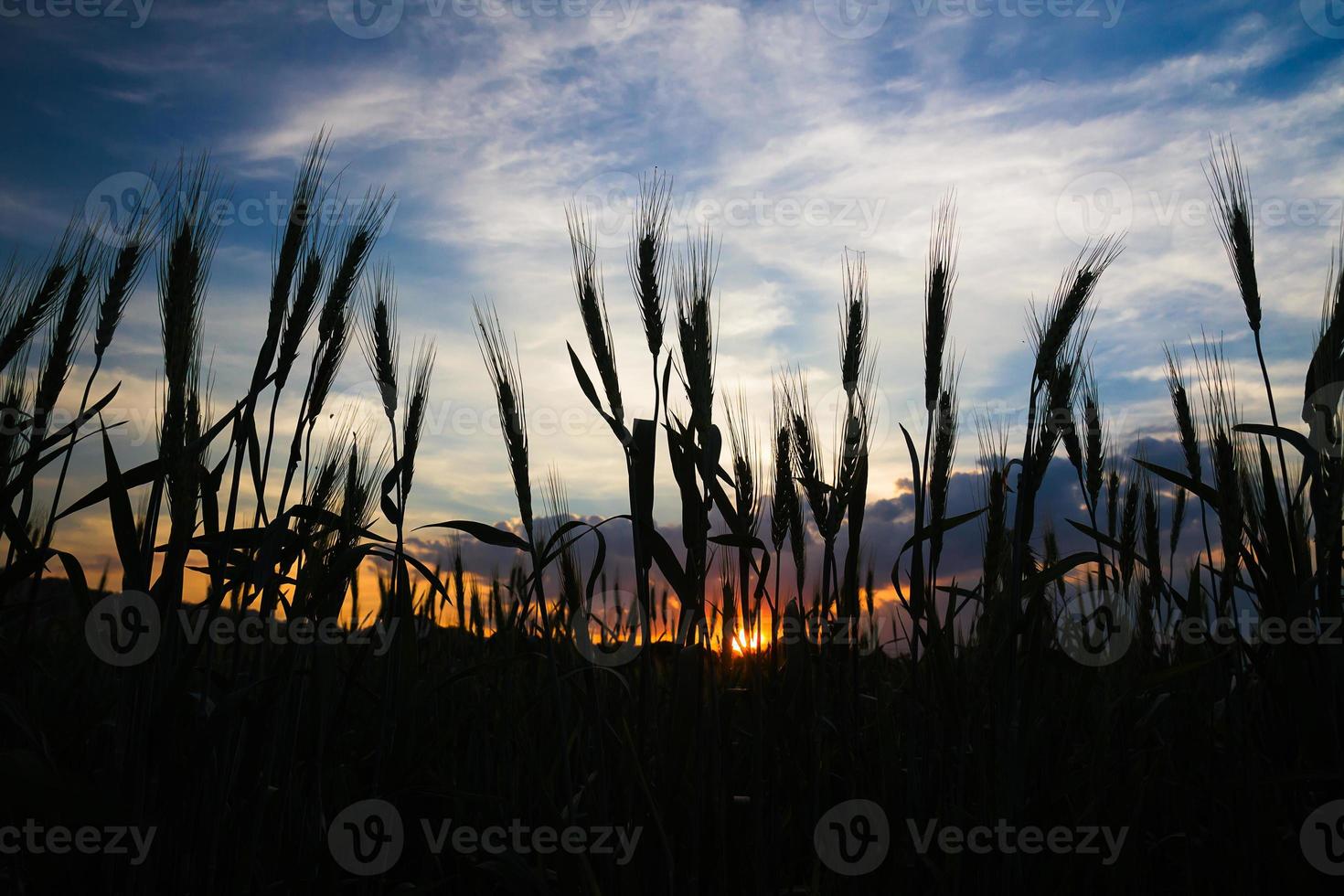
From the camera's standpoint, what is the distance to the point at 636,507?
2242mm

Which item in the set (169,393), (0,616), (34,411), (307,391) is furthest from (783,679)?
(0,616)

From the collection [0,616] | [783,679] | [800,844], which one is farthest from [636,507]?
[0,616]

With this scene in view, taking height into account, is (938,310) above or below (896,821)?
above

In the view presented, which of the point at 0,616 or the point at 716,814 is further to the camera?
the point at 0,616

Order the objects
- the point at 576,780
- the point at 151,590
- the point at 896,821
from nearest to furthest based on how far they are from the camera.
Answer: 1. the point at 151,590
2. the point at 896,821
3. the point at 576,780

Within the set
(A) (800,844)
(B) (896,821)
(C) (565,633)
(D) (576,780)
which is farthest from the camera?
(C) (565,633)

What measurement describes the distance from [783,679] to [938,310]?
142 centimetres

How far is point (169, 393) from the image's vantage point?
1.94 meters

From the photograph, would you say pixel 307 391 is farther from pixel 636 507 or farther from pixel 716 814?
pixel 716 814

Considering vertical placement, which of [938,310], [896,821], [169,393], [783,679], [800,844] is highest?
[938,310]

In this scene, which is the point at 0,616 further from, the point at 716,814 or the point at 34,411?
the point at 716,814

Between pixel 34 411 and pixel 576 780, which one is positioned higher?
pixel 34 411

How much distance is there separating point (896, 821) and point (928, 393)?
132 cm

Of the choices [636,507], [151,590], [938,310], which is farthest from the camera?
[938,310]
